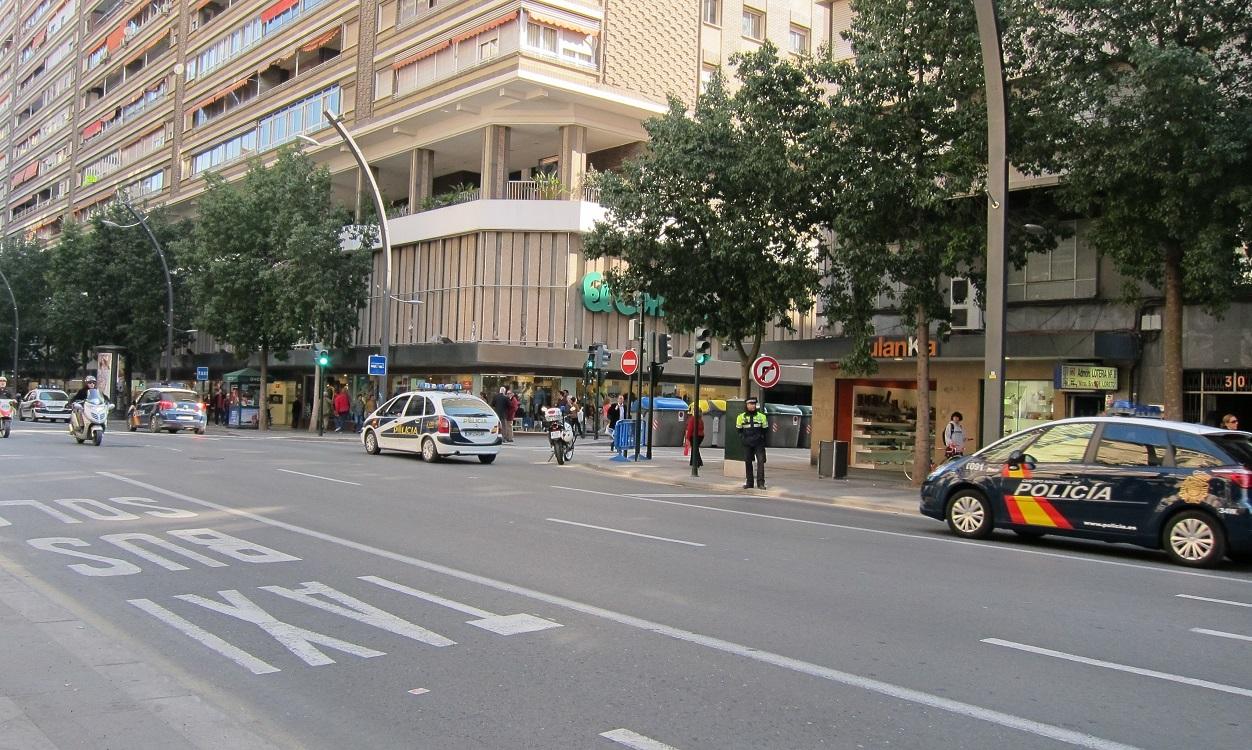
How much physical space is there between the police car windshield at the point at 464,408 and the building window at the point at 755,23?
30572mm

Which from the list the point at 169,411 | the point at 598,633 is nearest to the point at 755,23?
the point at 169,411

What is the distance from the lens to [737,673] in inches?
229

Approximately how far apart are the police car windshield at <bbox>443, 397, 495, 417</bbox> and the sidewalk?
9.53ft

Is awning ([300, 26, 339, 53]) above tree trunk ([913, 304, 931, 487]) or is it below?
above

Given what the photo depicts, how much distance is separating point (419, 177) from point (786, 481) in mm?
29286

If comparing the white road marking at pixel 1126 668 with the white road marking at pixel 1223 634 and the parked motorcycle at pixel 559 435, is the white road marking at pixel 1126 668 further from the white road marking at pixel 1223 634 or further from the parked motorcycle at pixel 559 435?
the parked motorcycle at pixel 559 435

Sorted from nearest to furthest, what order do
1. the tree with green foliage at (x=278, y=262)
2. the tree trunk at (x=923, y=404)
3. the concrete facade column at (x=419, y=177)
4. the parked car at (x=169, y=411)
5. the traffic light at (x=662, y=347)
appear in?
the tree trunk at (x=923, y=404)
the traffic light at (x=662, y=347)
the parked car at (x=169, y=411)
the tree with green foliage at (x=278, y=262)
the concrete facade column at (x=419, y=177)

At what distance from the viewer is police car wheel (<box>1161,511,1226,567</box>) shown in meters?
10.5

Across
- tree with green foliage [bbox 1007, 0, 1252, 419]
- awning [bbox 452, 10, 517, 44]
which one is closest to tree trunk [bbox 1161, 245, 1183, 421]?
tree with green foliage [bbox 1007, 0, 1252, 419]

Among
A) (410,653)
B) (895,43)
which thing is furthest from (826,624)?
(895,43)

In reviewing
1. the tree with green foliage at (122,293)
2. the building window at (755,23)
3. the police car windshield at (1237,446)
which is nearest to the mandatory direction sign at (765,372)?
the police car windshield at (1237,446)

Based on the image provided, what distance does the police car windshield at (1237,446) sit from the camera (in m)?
10.7

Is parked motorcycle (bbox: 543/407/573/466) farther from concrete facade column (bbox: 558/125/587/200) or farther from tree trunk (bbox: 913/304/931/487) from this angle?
concrete facade column (bbox: 558/125/587/200)

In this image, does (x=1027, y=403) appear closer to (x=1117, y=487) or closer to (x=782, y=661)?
(x=1117, y=487)
